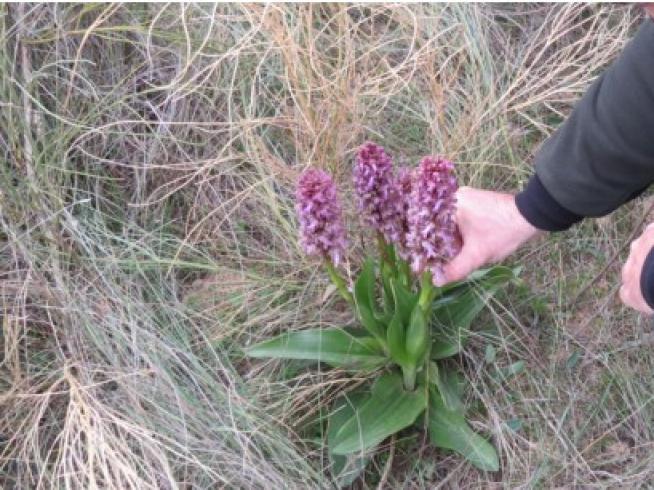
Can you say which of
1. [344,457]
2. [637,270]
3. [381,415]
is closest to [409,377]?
[381,415]

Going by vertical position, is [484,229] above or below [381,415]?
above

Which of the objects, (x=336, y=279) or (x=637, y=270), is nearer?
(x=637, y=270)

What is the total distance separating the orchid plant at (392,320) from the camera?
1.17 m

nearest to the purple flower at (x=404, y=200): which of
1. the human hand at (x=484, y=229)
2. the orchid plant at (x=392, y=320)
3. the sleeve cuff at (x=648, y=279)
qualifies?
the orchid plant at (x=392, y=320)

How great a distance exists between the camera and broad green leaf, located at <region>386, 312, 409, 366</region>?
1295 millimetres

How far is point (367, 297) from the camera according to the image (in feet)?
4.42

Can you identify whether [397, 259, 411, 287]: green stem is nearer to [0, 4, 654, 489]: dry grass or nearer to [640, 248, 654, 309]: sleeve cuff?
[0, 4, 654, 489]: dry grass

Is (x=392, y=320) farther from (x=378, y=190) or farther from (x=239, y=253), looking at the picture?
(x=239, y=253)

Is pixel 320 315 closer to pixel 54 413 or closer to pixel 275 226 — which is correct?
pixel 275 226

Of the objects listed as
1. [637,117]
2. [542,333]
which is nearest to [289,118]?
[542,333]

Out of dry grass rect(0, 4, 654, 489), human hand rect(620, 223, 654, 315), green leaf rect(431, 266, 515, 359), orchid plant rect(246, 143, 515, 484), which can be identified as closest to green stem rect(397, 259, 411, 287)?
orchid plant rect(246, 143, 515, 484)

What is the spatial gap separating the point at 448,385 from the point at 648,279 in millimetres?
477

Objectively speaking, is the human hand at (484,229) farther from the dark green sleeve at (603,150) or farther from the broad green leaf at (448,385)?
the broad green leaf at (448,385)

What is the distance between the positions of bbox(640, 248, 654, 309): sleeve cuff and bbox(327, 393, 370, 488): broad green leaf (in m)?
0.53
